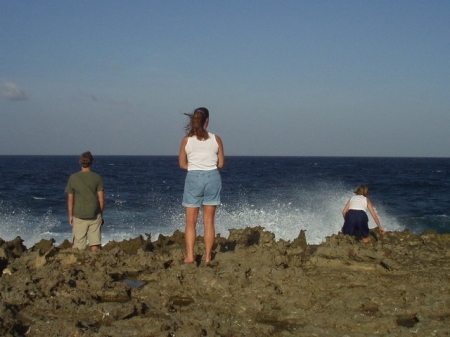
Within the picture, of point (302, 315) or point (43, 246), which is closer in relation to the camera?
point (302, 315)

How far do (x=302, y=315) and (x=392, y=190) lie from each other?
30.8 meters

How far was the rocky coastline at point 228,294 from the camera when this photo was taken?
4.46 meters

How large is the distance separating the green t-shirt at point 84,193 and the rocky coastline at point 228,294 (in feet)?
1.71

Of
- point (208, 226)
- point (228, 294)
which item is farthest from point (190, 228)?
point (228, 294)

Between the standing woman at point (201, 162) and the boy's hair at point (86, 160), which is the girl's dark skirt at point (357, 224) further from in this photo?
the boy's hair at point (86, 160)

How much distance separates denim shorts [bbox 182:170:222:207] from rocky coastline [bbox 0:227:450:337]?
70cm

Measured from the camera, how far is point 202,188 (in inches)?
235

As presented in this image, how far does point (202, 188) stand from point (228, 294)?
1.27 metres

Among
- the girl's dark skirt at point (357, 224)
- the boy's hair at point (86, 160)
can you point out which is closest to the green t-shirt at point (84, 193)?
the boy's hair at point (86, 160)

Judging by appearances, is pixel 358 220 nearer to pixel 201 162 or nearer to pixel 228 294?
pixel 201 162

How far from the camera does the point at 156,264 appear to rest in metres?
6.33

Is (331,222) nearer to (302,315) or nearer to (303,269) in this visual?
(303,269)

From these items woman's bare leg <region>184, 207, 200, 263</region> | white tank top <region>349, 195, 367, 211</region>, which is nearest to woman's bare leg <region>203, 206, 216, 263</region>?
woman's bare leg <region>184, 207, 200, 263</region>

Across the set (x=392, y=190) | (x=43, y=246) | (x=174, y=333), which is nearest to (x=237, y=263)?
(x=174, y=333)
